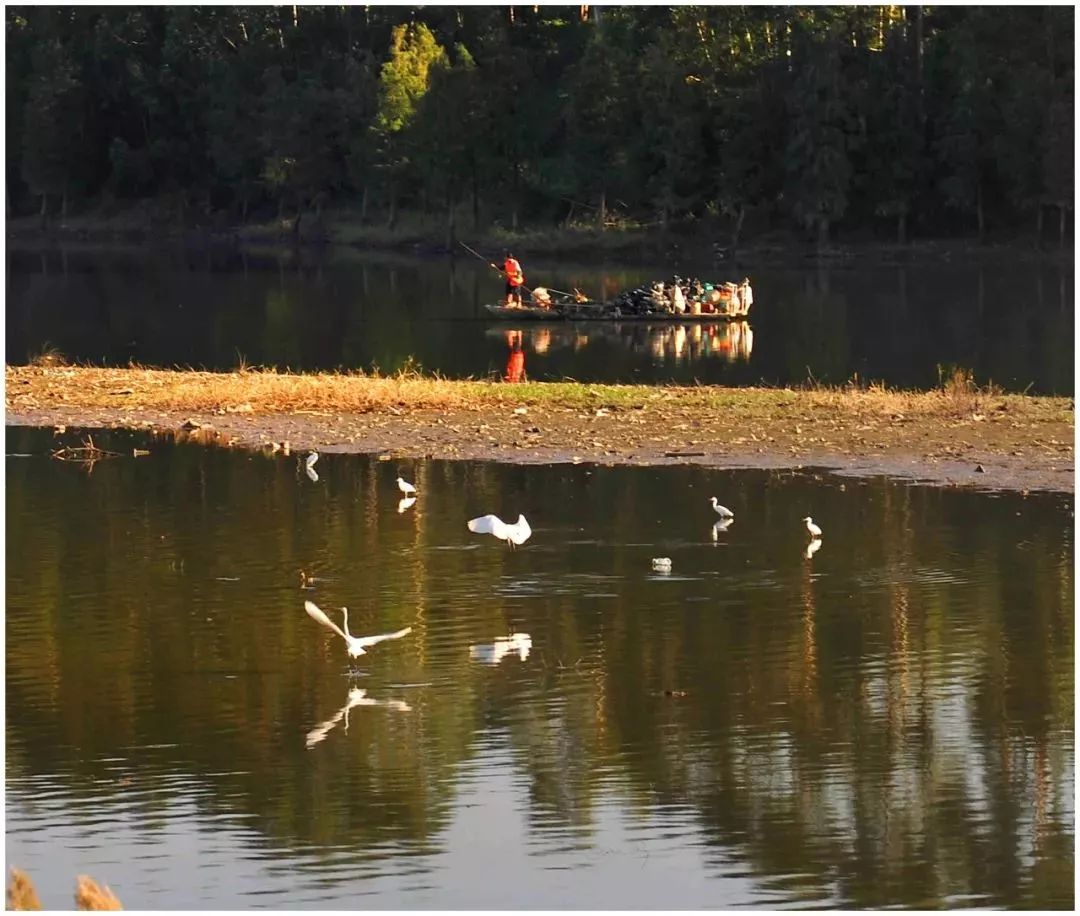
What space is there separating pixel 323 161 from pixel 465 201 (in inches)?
306

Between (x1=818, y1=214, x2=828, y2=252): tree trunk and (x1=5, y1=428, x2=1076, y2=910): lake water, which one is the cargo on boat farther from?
(x1=818, y1=214, x2=828, y2=252): tree trunk

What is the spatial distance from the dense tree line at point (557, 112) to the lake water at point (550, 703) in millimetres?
56377

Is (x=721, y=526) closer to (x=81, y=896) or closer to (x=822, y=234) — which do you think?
(x=81, y=896)

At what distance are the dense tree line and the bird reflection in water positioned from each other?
2429 inches

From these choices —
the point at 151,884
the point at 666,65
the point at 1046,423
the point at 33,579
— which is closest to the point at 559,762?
the point at 151,884

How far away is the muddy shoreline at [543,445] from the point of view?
20.8 meters

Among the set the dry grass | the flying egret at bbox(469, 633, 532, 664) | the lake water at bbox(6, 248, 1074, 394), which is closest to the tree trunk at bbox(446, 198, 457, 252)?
the lake water at bbox(6, 248, 1074, 394)

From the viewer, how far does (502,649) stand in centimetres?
1355

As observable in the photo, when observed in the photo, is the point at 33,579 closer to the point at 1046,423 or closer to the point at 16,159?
the point at 1046,423

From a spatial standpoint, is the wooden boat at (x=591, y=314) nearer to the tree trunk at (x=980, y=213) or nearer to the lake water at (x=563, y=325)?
the lake water at (x=563, y=325)

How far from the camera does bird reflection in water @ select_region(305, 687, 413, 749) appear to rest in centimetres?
1167

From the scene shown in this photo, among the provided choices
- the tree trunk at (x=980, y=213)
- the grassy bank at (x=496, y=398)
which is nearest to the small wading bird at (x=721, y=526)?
the grassy bank at (x=496, y=398)

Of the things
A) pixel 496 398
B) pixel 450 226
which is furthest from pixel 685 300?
pixel 450 226

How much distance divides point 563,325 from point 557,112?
46.5 metres
